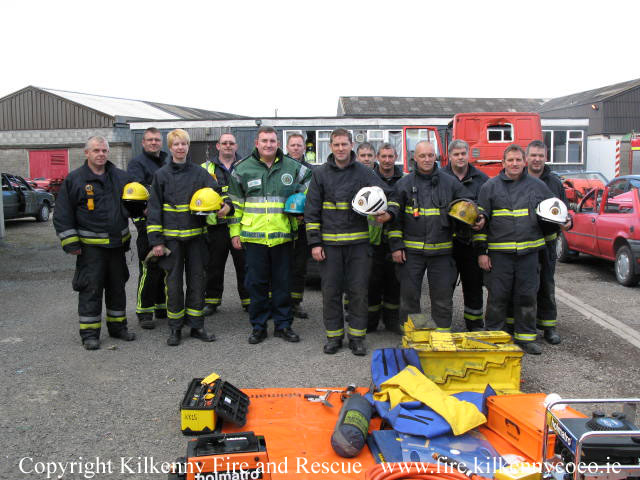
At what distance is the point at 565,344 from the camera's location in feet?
18.8

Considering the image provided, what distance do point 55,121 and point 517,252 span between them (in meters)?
36.9

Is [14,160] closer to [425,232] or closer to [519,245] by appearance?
[425,232]

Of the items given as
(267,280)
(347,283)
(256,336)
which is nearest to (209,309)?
(256,336)

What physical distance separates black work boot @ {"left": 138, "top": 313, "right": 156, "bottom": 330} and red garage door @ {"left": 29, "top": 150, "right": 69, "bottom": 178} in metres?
30.1

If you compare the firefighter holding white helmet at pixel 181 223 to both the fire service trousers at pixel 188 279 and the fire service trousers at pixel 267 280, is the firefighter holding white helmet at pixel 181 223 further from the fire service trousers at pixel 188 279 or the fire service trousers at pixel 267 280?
the fire service trousers at pixel 267 280

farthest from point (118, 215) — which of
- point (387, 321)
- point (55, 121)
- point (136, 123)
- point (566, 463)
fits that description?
point (55, 121)

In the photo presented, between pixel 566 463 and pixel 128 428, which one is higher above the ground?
pixel 566 463

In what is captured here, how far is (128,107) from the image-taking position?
38.0 meters

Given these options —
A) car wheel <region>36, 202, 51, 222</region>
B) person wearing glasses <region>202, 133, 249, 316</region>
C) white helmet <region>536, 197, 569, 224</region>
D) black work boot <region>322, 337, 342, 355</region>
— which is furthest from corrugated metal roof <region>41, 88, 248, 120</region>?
white helmet <region>536, 197, 569, 224</region>

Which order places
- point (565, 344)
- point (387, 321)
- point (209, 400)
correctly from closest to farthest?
point (209, 400)
point (565, 344)
point (387, 321)

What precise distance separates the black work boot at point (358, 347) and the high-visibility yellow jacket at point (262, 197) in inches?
48.0

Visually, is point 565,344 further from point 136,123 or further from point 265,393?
point 136,123

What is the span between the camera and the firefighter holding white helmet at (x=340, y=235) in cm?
530

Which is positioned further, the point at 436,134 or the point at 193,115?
the point at 193,115
